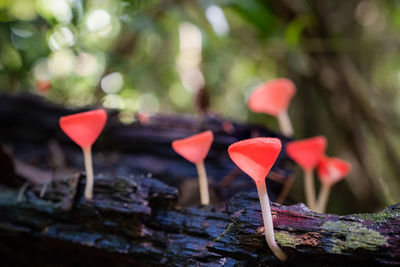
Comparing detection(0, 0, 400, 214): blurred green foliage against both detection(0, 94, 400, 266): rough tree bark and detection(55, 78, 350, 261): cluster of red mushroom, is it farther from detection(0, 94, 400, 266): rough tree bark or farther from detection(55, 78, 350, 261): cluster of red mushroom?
detection(0, 94, 400, 266): rough tree bark

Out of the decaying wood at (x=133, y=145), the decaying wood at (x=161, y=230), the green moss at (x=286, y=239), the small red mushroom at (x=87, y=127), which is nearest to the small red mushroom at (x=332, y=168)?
the decaying wood at (x=133, y=145)

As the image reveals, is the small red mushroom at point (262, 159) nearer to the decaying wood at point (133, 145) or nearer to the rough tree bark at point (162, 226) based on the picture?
the rough tree bark at point (162, 226)

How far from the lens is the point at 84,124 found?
122cm

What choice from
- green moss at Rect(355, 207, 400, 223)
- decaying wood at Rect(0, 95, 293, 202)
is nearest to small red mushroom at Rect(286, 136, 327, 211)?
decaying wood at Rect(0, 95, 293, 202)

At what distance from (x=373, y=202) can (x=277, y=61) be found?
1611mm

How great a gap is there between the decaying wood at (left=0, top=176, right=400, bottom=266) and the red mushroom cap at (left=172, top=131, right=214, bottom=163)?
0.54 ft

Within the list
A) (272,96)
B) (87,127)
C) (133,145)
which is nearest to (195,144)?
(87,127)

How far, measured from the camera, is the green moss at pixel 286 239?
34.3 inches

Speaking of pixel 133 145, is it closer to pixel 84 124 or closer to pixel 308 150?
pixel 84 124

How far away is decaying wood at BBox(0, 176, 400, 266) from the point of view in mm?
850

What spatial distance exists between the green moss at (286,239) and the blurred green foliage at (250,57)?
A: 1.32 meters

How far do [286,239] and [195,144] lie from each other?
51 centimetres

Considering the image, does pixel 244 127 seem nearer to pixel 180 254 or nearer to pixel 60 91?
pixel 180 254

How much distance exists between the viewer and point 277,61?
10.5 ft
